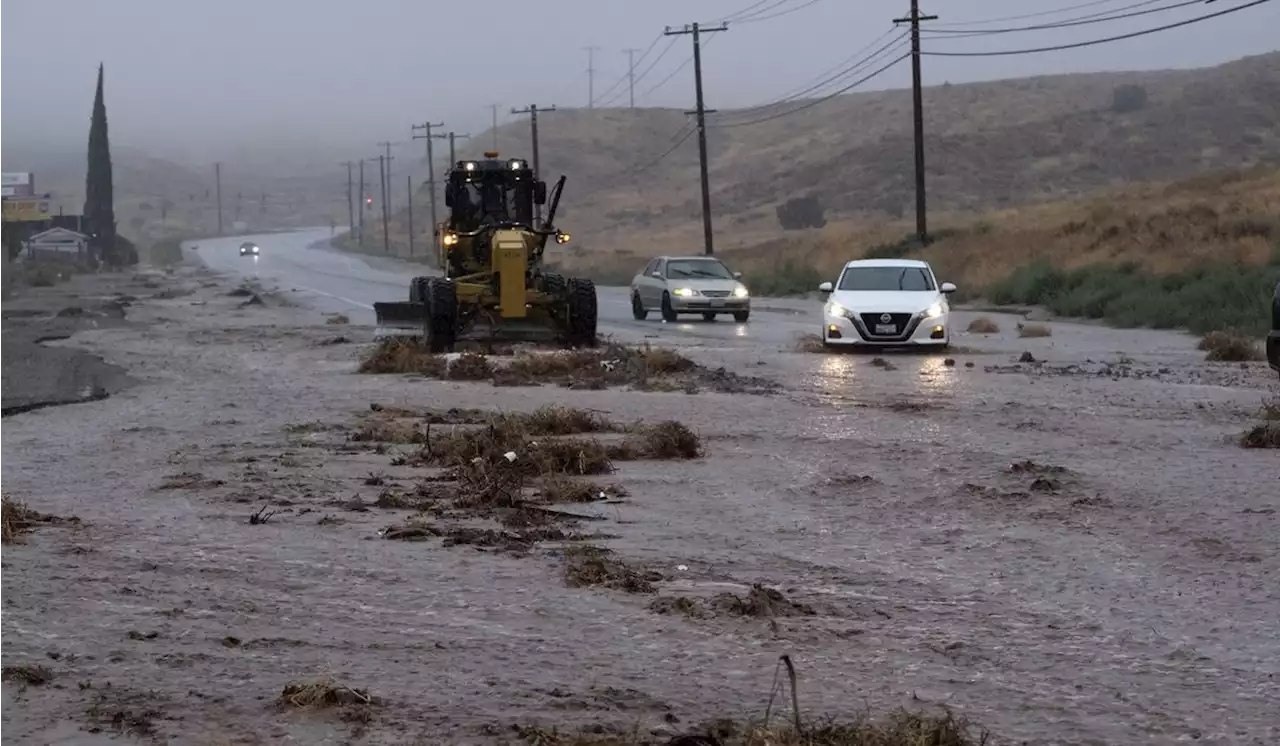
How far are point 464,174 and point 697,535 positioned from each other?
1599 centimetres

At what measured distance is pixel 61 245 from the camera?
321 ft

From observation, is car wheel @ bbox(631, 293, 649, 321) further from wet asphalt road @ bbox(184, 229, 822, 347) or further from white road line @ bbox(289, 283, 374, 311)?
white road line @ bbox(289, 283, 374, 311)

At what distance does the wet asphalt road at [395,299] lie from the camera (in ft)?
106

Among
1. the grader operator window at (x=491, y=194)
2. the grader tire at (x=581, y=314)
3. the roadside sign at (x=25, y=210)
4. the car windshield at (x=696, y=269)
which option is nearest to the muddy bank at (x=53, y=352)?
the grader operator window at (x=491, y=194)

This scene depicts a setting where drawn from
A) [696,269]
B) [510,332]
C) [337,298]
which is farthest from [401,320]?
[337,298]

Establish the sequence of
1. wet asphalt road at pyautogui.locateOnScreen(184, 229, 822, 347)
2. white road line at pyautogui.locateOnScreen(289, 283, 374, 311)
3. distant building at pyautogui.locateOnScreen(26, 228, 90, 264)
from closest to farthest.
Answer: wet asphalt road at pyautogui.locateOnScreen(184, 229, 822, 347) < white road line at pyautogui.locateOnScreen(289, 283, 374, 311) < distant building at pyautogui.locateOnScreen(26, 228, 90, 264)

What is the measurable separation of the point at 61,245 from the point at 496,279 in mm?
79602

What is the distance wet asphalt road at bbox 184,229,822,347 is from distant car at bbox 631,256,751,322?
344 mm

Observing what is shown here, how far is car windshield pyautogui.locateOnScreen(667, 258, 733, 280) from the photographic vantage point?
123ft

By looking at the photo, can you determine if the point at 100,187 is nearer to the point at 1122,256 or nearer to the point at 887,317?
the point at 1122,256

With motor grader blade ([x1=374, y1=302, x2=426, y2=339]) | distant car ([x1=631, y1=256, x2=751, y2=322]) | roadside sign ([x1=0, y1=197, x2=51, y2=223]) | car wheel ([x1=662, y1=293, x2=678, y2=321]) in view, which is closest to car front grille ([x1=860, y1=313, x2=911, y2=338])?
motor grader blade ([x1=374, y1=302, x2=426, y2=339])

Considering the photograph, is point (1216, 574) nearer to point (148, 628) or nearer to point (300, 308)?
point (148, 628)

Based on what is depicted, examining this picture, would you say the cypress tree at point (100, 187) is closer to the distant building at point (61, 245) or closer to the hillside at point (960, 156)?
the distant building at point (61, 245)

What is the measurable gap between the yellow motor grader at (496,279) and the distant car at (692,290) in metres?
11.0
